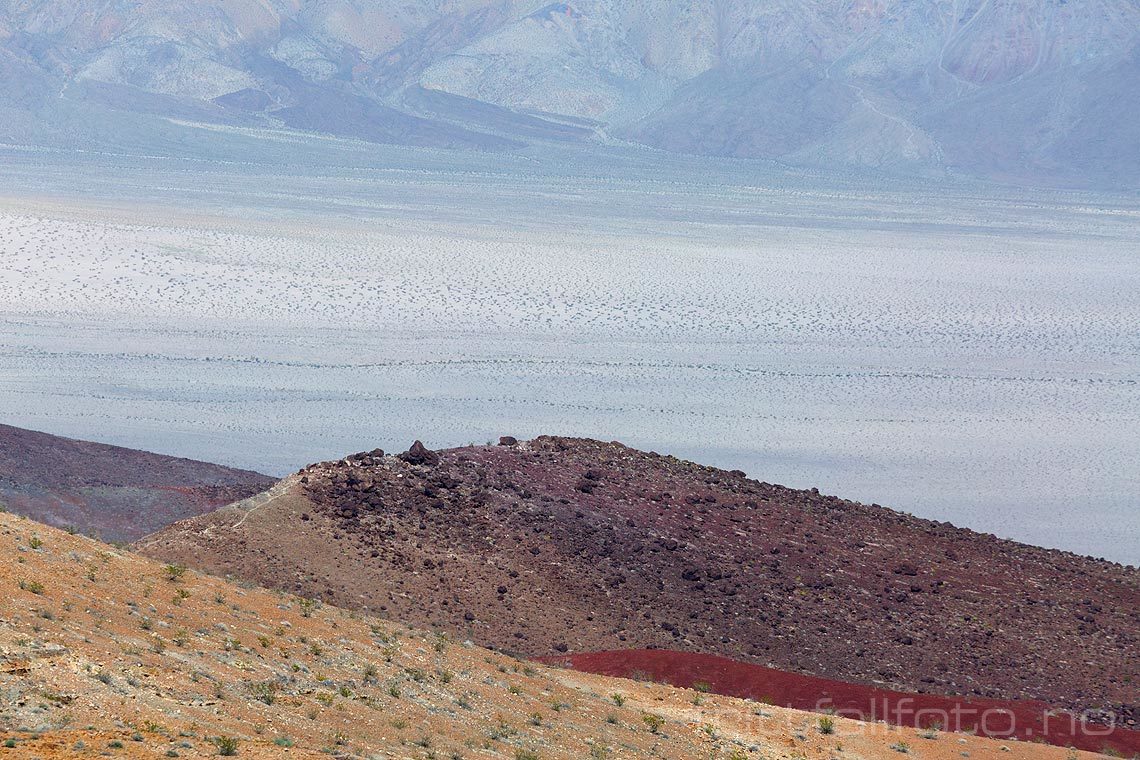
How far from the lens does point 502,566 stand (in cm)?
1703

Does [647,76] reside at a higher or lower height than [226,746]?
higher

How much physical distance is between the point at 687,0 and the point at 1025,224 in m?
85.0

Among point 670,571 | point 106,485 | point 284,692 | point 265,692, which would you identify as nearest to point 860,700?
point 670,571

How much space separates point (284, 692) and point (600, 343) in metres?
32.9

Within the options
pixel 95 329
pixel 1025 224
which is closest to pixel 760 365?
pixel 95 329

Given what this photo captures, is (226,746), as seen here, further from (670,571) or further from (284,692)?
(670,571)

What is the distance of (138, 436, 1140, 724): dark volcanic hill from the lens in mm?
15773

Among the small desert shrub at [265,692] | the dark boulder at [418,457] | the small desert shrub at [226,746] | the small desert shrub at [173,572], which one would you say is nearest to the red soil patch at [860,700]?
the small desert shrub at [173,572]

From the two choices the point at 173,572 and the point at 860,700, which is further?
the point at 860,700

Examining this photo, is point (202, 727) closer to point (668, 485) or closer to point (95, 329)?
point (668, 485)

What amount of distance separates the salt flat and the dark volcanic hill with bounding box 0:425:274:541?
2.69 meters

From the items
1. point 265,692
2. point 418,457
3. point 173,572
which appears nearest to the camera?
point 265,692

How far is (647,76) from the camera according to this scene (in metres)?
162

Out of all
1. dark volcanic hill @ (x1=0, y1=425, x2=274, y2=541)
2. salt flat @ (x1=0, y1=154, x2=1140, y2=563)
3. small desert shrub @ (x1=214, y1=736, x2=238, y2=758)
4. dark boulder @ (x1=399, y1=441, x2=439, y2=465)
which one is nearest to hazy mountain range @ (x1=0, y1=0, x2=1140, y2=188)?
salt flat @ (x1=0, y1=154, x2=1140, y2=563)
